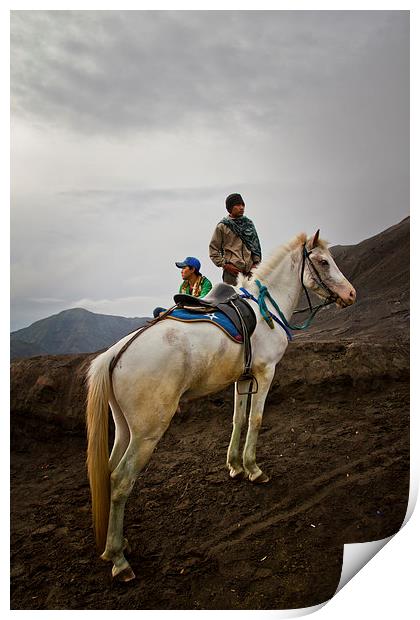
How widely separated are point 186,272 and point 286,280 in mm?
806

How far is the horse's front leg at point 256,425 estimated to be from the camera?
2.95 meters

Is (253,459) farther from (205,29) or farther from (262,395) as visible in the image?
(205,29)

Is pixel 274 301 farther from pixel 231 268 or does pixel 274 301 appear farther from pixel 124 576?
pixel 124 576

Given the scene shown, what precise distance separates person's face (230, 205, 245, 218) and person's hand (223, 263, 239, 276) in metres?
0.39

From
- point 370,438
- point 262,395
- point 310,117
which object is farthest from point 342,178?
point 370,438

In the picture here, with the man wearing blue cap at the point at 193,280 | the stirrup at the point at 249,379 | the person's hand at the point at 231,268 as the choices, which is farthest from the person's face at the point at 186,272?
the stirrup at the point at 249,379

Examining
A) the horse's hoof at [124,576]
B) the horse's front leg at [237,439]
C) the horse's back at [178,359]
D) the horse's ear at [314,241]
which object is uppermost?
the horse's ear at [314,241]

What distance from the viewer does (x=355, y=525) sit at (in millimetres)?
2496

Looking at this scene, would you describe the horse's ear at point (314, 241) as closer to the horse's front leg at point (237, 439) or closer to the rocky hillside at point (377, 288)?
the rocky hillside at point (377, 288)

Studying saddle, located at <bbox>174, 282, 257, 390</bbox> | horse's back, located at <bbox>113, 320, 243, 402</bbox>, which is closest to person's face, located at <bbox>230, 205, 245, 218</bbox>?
saddle, located at <bbox>174, 282, 257, 390</bbox>

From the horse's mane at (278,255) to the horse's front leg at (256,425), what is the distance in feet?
2.40

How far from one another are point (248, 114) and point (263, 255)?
3.61 feet

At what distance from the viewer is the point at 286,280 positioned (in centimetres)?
317

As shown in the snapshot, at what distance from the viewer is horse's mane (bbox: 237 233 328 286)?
3.13m
